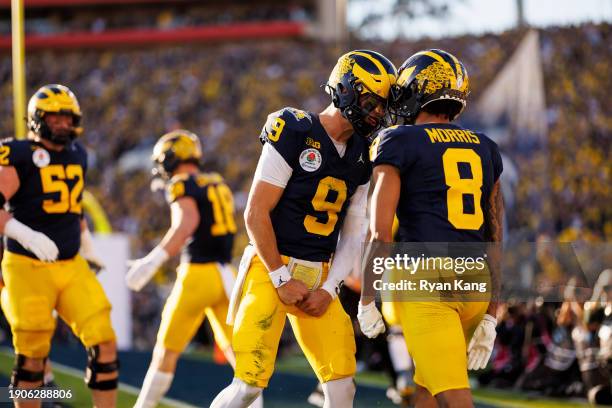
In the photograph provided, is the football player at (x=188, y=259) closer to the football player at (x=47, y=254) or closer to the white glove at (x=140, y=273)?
the white glove at (x=140, y=273)

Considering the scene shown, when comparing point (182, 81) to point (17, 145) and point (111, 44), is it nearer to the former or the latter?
point (111, 44)

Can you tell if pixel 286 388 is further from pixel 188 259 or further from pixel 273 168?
pixel 273 168

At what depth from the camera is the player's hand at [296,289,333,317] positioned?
441cm

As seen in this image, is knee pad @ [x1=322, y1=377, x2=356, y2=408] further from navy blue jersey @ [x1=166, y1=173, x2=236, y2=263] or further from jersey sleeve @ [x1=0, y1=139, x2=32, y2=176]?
navy blue jersey @ [x1=166, y1=173, x2=236, y2=263]

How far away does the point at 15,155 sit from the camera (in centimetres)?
566

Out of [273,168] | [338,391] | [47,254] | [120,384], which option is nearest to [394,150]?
[273,168]

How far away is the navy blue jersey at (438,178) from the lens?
404 cm

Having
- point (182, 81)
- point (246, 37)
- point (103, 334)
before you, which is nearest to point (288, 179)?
point (103, 334)

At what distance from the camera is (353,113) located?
4.35 metres

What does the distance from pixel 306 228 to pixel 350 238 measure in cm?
29

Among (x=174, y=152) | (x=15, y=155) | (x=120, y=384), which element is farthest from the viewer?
(x=120, y=384)

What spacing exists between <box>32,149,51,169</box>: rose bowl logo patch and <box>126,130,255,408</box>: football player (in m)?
0.81

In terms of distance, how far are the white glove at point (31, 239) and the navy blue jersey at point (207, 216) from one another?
1218mm

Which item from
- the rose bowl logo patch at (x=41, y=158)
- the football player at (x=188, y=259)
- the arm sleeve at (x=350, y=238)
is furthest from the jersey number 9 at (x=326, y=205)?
the rose bowl logo patch at (x=41, y=158)
